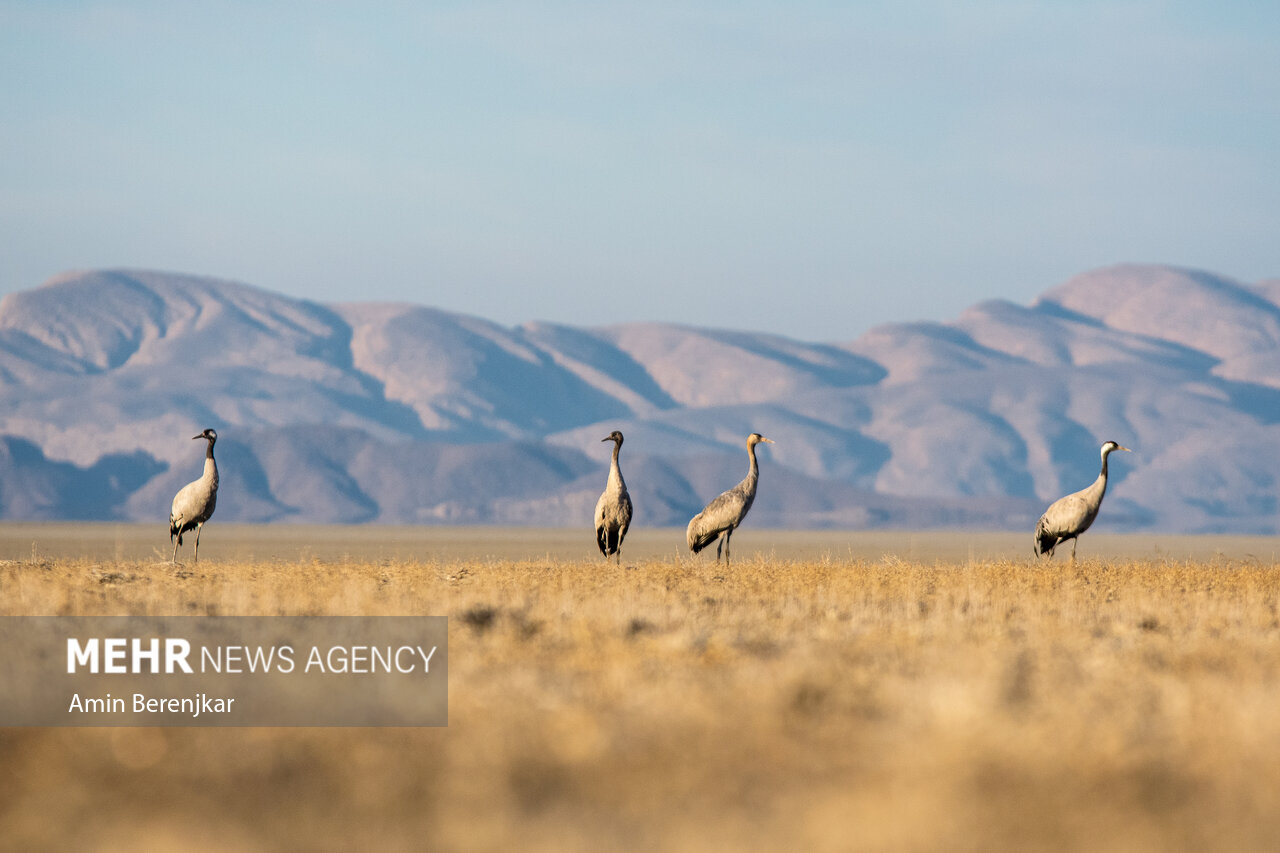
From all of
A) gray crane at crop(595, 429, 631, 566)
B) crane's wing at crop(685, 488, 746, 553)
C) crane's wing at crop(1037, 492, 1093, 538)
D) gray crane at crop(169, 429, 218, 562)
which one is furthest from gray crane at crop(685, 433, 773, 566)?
gray crane at crop(169, 429, 218, 562)

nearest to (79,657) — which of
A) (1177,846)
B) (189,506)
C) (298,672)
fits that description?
(298,672)

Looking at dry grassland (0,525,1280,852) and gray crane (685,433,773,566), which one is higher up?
gray crane (685,433,773,566)

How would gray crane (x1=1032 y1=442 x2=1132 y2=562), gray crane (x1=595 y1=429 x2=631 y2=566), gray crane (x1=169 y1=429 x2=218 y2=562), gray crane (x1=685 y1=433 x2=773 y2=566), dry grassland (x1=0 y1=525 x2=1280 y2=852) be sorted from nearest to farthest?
1. dry grassland (x1=0 y1=525 x2=1280 y2=852)
2. gray crane (x1=595 y1=429 x2=631 y2=566)
3. gray crane (x1=685 y1=433 x2=773 y2=566)
4. gray crane (x1=169 y1=429 x2=218 y2=562)
5. gray crane (x1=1032 y1=442 x2=1132 y2=562)

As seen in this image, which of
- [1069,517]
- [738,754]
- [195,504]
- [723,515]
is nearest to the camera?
[738,754]

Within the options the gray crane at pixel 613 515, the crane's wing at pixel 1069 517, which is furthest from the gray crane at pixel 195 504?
the crane's wing at pixel 1069 517

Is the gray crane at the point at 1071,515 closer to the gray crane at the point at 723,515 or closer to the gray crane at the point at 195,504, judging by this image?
the gray crane at the point at 723,515

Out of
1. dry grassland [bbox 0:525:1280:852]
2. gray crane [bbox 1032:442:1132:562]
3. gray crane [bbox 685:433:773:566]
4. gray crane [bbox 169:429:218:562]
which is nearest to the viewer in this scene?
dry grassland [bbox 0:525:1280:852]

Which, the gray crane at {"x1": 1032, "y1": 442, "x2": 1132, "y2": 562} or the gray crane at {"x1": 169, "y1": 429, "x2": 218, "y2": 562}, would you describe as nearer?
the gray crane at {"x1": 169, "y1": 429, "x2": 218, "y2": 562}

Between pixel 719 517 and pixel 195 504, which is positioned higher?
pixel 195 504

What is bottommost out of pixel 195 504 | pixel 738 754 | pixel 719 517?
pixel 738 754

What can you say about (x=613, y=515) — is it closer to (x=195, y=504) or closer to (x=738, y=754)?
(x=195, y=504)

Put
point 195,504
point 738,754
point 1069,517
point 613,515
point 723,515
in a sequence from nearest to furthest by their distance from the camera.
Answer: point 738,754 → point 613,515 → point 723,515 → point 195,504 → point 1069,517

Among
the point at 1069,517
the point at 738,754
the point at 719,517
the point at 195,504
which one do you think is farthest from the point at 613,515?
the point at 738,754

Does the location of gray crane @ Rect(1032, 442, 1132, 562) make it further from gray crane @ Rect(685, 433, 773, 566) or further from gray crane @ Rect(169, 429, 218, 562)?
gray crane @ Rect(169, 429, 218, 562)
